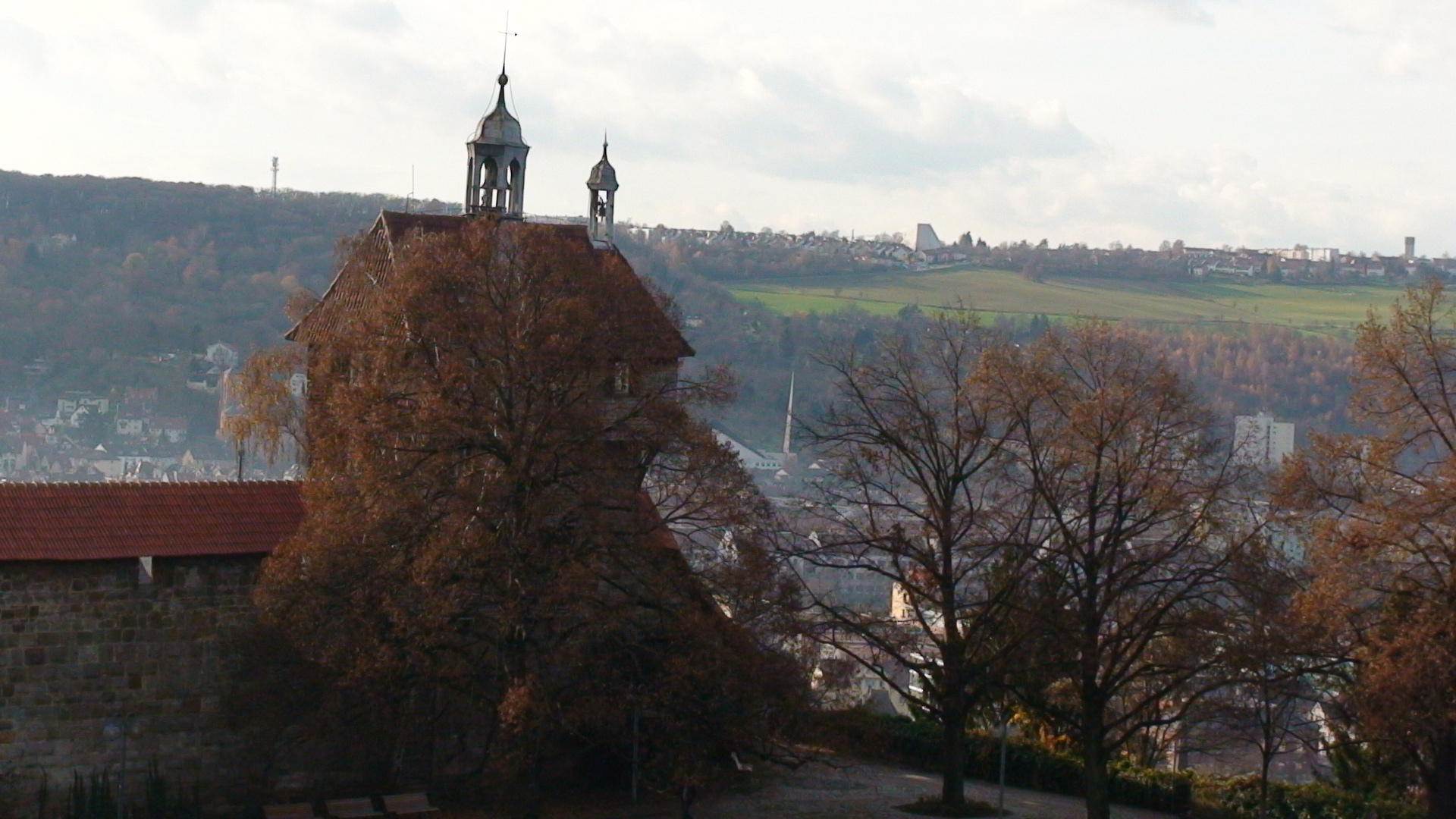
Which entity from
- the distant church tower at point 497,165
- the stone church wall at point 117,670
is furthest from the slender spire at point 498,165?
the stone church wall at point 117,670

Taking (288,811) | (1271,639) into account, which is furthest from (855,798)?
(288,811)

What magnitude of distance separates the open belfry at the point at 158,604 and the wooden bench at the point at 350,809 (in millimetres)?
756

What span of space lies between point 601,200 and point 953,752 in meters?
11.9

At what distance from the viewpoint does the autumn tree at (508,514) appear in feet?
65.8

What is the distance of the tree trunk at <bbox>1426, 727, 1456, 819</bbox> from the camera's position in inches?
896

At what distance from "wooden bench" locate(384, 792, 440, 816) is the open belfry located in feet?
3.92

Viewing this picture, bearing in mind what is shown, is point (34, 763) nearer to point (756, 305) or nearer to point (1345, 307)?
point (756, 305)

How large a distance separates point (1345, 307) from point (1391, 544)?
83.3 m

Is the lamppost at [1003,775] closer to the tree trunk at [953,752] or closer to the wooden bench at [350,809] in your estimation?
the tree trunk at [953,752]

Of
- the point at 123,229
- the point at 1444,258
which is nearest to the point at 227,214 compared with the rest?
the point at 123,229

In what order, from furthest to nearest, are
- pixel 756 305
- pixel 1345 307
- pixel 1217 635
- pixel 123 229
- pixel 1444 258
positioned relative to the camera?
pixel 1444 258, pixel 1345 307, pixel 756 305, pixel 123 229, pixel 1217 635

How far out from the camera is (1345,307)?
100 meters

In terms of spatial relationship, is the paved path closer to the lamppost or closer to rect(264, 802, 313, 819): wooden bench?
the lamppost

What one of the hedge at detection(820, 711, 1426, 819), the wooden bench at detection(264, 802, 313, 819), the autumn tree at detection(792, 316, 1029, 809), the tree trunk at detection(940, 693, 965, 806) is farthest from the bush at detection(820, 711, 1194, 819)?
the wooden bench at detection(264, 802, 313, 819)
